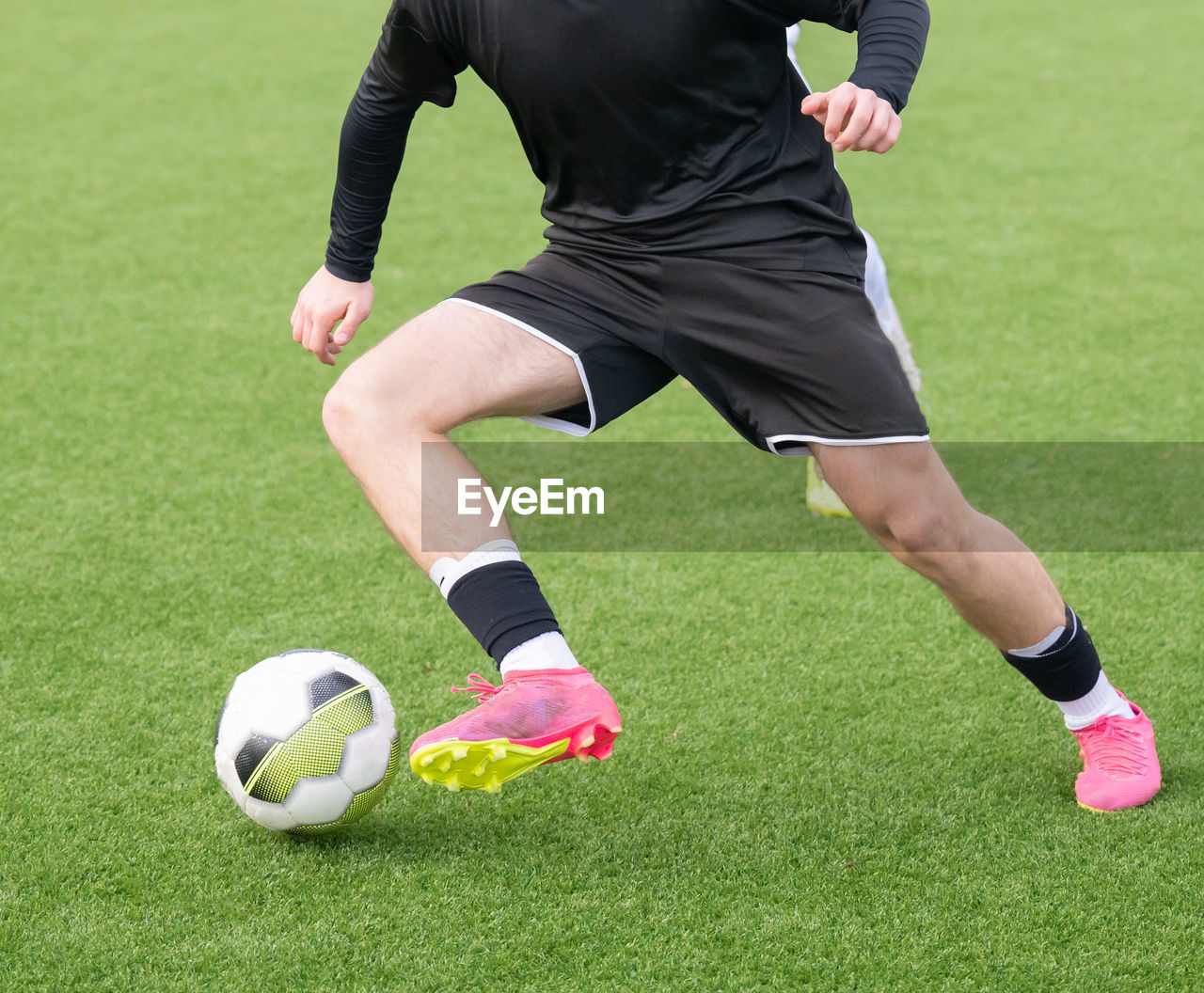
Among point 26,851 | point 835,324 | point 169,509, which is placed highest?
point 835,324

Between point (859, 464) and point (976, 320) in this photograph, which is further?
point (976, 320)

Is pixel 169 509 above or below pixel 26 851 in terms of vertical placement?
below

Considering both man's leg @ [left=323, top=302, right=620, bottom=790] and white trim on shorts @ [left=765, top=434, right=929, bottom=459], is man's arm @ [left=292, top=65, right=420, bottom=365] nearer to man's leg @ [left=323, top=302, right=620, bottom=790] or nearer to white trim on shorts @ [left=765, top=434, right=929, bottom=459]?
man's leg @ [left=323, top=302, right=620, bottom=790]

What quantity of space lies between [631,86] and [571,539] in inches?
73.5

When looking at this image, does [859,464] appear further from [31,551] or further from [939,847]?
[31,551]

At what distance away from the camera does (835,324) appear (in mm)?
2504

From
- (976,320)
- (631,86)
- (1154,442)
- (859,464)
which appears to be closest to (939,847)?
(859,464)

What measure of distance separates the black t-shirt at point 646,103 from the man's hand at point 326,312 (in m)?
0.08

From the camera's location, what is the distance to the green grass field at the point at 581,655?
240 cm

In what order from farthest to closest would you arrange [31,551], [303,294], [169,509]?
[169,509]
[31,551]
[303,294]

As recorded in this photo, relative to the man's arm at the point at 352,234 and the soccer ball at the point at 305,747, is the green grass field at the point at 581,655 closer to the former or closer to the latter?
the soccer ball at the point at 305,747

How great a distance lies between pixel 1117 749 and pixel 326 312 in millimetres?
1763

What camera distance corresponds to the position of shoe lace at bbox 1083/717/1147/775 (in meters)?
2.81
